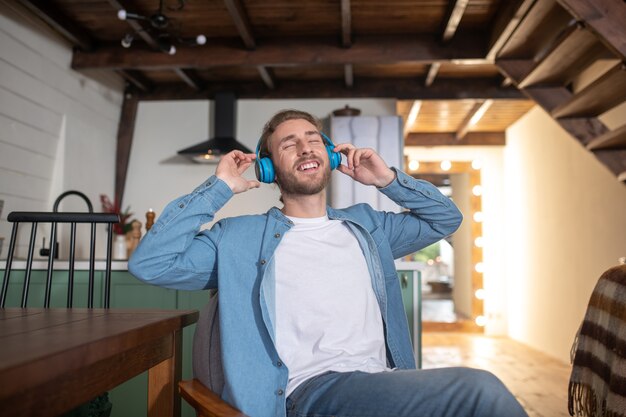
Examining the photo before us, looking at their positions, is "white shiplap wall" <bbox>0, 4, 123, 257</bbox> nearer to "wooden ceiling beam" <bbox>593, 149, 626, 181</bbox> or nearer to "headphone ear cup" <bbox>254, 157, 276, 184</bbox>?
"headphone ear cup" <bbox>254, 157, 276, 184</bbox>

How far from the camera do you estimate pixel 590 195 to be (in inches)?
189

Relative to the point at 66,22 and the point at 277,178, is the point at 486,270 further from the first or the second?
the point at 277,178

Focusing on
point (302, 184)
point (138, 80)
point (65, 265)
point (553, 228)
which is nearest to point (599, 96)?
point (302, 184)

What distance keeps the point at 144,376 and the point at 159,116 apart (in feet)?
10.7

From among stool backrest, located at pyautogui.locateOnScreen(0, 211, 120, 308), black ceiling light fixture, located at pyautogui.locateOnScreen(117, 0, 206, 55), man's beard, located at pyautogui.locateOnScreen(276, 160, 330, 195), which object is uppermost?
black ceiling light fixture, located at pyautogui.locateOnScreen(117, 0, 206, 55)

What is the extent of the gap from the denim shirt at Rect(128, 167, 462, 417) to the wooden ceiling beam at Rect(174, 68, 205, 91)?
3.70 metres

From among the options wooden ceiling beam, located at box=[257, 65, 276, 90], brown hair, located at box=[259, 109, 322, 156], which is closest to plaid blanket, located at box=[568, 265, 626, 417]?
brown hair, located at box=[259, 109, 322, 156]

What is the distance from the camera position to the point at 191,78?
17.5 feet

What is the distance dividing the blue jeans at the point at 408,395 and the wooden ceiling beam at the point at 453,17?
10.2 ft

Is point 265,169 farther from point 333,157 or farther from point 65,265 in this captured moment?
point 65,265

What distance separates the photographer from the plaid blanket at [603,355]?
1.90 meters

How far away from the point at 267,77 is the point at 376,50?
3.60 ft

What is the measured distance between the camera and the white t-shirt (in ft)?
4.74

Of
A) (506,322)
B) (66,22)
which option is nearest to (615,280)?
(66,22)
